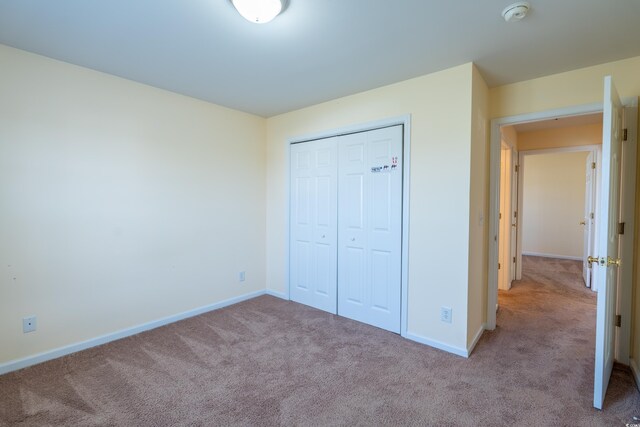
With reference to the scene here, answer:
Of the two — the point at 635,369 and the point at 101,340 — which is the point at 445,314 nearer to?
the point at 635,369

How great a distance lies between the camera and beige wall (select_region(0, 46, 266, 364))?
7.58 feet

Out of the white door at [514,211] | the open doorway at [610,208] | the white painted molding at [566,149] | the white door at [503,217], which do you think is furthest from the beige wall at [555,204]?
the open doorway at [610,208]

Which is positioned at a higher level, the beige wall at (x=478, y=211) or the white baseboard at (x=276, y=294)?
the beige wall at (x=478, y=211)

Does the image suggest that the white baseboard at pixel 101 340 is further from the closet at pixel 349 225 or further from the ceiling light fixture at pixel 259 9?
the ceiling light fixture at pixel 259 9

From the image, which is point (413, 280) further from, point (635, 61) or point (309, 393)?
point (635, 61)

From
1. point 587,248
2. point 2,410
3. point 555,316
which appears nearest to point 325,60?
point 2,410

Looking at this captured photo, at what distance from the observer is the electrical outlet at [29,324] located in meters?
2.34

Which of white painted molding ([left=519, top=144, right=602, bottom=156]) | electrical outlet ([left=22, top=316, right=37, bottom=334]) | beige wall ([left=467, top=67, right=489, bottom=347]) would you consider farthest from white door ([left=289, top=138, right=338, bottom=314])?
white painted molding ([left=519, top=144, right=602, bottom=156])

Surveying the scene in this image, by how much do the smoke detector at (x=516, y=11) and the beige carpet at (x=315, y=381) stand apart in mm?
2435

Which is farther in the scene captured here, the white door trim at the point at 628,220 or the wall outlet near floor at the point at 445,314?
the wall outlet near floor at the point at 445,314

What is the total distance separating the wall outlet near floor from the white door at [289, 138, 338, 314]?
4.04ft

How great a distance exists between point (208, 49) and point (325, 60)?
0.91 meters

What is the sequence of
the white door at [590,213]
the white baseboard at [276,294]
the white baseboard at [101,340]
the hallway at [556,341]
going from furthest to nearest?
the white door at [590,213]
the white baseboard at [276,294]
the white baseboard at [101,340]
the hallway at [556,341]

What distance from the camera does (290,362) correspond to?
2.43 metres
